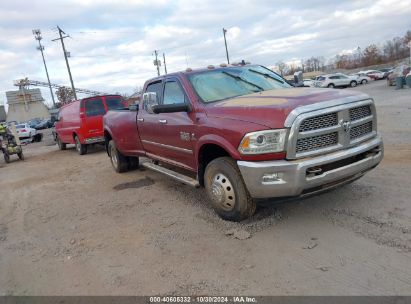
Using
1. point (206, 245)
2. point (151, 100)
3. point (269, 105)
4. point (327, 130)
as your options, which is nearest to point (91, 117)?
point (151, 100)

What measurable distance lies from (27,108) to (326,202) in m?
79.4

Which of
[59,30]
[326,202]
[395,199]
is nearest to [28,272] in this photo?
[326,202]

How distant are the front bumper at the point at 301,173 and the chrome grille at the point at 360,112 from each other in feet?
1.24

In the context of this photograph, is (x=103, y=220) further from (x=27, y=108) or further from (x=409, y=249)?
(x=27, y=108)

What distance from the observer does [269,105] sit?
4.21 meters

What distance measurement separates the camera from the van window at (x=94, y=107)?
42.9ft

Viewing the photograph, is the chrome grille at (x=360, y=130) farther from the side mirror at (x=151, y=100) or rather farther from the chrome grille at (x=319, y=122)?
the side mirror at (x=151, y=100)

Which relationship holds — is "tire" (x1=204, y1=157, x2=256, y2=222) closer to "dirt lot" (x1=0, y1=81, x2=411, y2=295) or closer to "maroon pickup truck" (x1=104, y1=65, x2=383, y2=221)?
"maroon pickup truck" (x1=104, y1=65, x2=383, y2=221)

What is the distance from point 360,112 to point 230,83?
1.84 m

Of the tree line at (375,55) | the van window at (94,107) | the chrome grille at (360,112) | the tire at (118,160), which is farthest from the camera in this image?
the tree line at (375,55)

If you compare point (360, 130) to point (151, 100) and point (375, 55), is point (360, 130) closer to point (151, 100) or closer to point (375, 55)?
point (151, 100)

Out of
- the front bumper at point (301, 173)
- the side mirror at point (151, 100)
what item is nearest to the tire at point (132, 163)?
the side mirror at point (151, 100)

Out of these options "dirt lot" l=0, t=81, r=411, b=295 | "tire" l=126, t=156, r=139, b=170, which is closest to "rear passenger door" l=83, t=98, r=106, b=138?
"tire" l=126, t=156, r=139, b=170

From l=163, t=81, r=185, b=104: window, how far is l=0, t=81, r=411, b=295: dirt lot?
1569 millimetres
